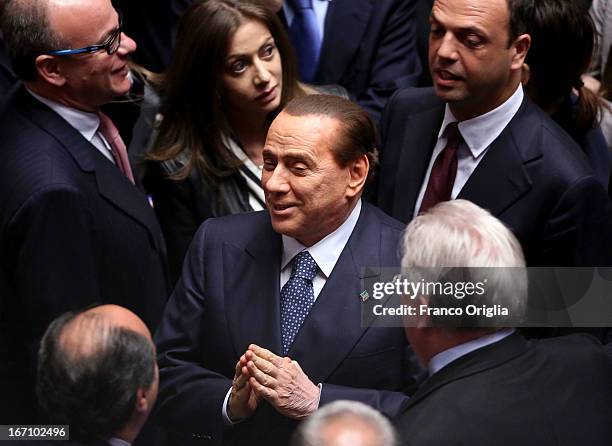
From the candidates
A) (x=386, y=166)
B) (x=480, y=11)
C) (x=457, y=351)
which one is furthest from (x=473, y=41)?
(x=457, y=351)

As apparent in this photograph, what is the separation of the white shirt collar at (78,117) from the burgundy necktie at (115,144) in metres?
0.08

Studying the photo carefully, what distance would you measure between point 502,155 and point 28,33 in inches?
50.9

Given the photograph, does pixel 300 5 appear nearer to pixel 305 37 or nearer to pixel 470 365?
pixel 305 37

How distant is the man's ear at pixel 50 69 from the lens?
9.33 feet

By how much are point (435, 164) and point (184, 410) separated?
1.01 meters

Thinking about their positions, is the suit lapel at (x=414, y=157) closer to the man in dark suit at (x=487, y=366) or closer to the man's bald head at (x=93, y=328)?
the man in dark suit at (x=487, y=366)

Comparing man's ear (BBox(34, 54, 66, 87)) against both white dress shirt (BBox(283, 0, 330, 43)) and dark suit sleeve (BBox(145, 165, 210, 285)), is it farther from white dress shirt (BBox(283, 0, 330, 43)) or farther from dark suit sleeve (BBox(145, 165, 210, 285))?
white dress shirt (BBox(283, 0, 330, 43))

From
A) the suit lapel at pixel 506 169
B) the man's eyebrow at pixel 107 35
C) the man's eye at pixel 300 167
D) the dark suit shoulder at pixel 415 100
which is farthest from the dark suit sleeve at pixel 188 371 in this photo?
the dark suit shoulder at pixel 415 100

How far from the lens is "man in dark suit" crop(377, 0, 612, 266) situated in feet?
9.25

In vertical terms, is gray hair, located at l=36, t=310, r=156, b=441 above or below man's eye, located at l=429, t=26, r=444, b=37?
below

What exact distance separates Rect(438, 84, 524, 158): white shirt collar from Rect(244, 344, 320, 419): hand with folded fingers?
898mm

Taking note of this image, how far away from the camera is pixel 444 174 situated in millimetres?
3045

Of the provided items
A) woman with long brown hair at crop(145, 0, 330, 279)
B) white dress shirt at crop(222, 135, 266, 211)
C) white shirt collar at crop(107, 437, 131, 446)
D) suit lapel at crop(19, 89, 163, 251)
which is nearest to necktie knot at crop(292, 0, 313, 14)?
woman with long brown hair at crop(145, 0, 330, 279)

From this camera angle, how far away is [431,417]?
2162mm
